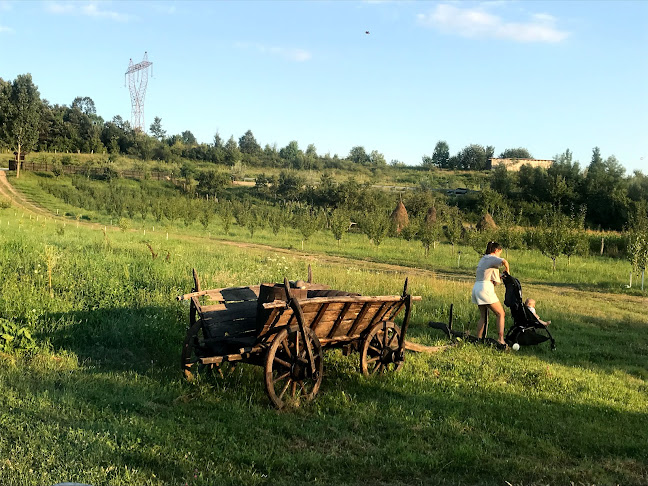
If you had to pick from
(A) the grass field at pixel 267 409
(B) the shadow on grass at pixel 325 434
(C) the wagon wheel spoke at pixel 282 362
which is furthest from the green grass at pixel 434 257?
(C) the wagon wheel spoke at pixel 282 362

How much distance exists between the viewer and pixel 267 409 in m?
5.37

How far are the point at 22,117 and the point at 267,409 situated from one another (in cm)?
5870

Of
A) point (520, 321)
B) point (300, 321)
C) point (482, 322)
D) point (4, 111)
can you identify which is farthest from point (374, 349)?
point (4, 111)

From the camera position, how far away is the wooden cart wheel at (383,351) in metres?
6.66

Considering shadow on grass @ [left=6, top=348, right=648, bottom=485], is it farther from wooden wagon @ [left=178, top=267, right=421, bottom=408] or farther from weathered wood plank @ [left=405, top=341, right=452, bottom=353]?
weathered wood plank @ [left=405, top=341, right=452, bottom=353]

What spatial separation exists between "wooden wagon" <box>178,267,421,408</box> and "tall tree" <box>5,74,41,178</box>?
55035 mm

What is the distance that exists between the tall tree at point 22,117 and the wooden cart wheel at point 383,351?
2186 inches

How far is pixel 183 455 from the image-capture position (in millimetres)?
4215

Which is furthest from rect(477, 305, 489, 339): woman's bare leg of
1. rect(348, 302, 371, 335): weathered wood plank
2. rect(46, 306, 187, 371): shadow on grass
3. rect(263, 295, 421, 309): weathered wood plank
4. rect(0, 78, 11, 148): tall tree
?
rect(0, 78, 11, 148): tall tree

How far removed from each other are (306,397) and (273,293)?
114cm

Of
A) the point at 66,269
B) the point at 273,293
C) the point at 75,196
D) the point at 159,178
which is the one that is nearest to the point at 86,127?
the point at 159,178

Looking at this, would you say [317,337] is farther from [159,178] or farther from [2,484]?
[159,178]

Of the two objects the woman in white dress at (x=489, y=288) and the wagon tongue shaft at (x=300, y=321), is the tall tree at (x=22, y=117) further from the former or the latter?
the wagon tongue shaft at (x=300, y=321)

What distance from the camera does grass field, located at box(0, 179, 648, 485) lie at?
416cm
